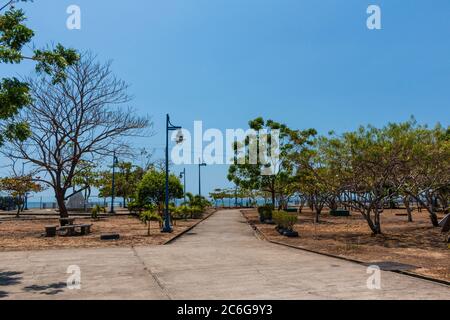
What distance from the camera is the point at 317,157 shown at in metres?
21.1

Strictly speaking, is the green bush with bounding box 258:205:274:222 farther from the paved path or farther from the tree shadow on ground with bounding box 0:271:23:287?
the tree shadow on ground with bounding box 0:271:23:287

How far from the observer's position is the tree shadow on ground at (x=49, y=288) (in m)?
7.73

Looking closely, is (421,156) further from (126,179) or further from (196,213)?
(126,179)

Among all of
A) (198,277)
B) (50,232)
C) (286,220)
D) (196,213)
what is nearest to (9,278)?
(198,277)

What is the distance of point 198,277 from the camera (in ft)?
30.5

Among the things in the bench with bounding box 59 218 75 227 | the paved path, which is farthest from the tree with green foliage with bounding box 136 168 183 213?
the paved path

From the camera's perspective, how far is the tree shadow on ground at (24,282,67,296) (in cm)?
773

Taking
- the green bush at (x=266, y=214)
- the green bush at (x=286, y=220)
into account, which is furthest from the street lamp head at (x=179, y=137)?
the green bush at (x=266, y=214)

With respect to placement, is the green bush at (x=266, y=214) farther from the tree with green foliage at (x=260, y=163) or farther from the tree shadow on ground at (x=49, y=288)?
the tree shadow on ground at (x=49, y=288)

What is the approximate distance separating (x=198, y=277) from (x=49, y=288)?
3.18 meters

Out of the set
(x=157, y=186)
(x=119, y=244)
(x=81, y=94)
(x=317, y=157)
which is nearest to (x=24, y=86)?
(x=119, y=244)

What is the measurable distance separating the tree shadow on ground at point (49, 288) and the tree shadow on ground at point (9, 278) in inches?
31.2
